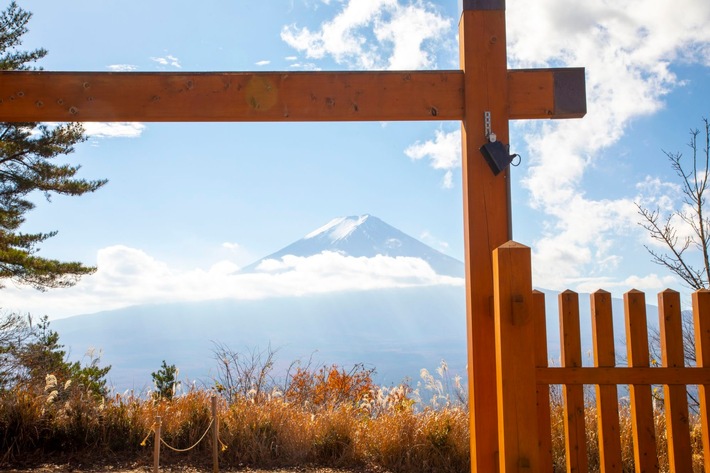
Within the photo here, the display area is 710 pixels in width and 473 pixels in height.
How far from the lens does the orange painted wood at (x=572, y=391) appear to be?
9.15 ft

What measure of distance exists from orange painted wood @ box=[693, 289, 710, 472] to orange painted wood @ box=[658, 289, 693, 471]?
73 millimetres

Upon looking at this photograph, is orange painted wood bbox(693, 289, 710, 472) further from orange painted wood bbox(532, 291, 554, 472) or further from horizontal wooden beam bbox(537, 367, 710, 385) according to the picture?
orange painted wood bbox(532, 291, 554, 472)

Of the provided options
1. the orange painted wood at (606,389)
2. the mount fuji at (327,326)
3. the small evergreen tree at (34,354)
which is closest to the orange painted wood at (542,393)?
the orange painted wood at (606,389)

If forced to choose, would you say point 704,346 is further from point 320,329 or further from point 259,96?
point 320,329

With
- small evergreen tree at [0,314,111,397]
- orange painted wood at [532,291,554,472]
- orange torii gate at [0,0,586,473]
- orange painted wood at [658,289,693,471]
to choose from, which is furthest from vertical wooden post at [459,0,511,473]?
small evergreen tree at [0,314,111,397]

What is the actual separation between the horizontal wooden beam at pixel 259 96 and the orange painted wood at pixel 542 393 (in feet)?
4.18

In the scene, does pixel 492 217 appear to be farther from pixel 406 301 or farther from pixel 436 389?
pixel 406 301

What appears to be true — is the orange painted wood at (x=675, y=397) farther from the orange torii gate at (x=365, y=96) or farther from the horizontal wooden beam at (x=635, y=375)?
the orange torii gate at (x=365, y=96)

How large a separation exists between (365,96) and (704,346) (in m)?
2.22

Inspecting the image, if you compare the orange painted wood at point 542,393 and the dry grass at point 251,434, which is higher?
the orange painted wood at point 542,393

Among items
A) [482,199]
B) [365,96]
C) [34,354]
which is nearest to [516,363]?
[482,199]

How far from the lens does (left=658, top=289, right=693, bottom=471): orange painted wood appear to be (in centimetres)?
278

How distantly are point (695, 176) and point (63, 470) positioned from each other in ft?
19.2

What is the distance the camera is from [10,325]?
37.8 feet
